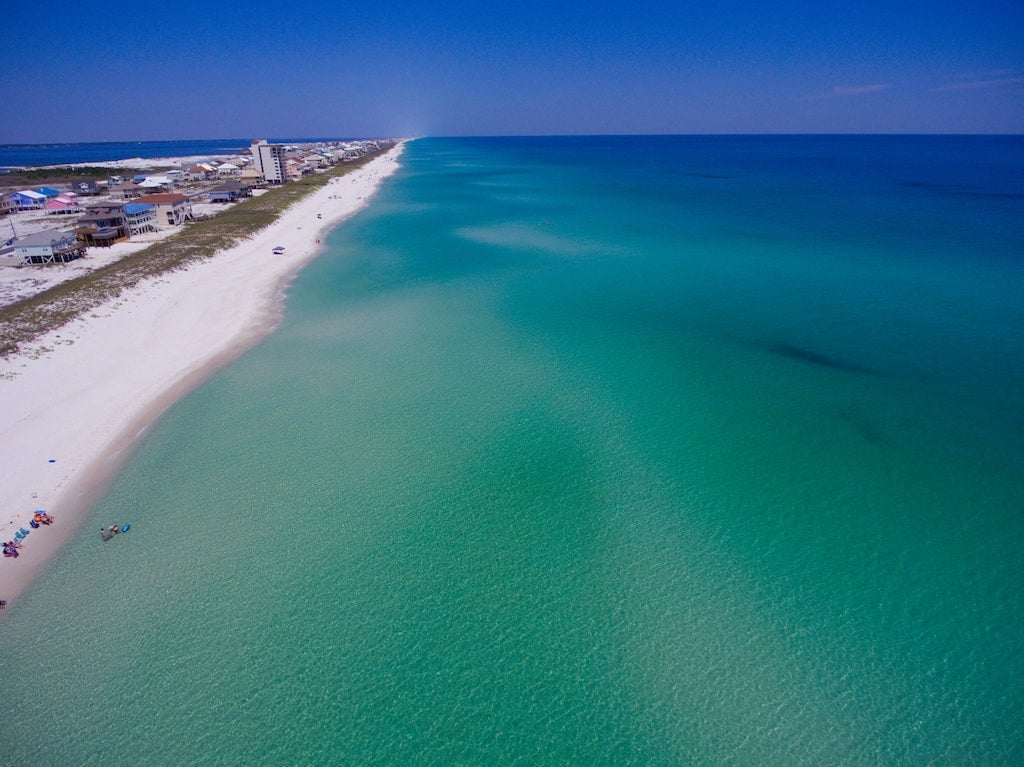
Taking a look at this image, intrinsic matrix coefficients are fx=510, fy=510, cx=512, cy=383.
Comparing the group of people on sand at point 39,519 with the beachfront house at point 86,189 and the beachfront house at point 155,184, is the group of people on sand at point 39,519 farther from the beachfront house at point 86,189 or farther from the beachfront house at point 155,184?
the beachfront house at point 86,189

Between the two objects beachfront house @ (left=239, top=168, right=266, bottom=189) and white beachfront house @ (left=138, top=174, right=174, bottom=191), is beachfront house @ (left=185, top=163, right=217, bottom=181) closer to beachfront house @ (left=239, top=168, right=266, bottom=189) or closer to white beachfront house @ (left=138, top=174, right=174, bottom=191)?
beachfront house @ (left=239, top=168, right=266, bottom=189)

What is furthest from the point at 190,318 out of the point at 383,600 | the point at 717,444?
the point at 717,444

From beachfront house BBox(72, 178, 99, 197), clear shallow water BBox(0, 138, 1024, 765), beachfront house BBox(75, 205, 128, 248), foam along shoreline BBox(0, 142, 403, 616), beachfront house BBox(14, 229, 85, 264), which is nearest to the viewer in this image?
clear shallow water BBox(0, 138, 1024, 765)

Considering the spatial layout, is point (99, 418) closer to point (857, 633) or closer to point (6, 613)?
point (6, 613)

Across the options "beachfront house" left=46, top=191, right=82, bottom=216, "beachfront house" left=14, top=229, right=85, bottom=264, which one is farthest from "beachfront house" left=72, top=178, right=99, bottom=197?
"beachfront house" left=14, top=229, right=85, bottom=264

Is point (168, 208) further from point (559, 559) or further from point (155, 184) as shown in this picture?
point (559, 559)

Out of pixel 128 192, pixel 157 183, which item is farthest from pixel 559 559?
pixel 157 183

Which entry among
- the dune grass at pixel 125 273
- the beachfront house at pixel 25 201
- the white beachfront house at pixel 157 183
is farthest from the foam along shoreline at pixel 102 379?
the white beachfront house at pixel 157 183
